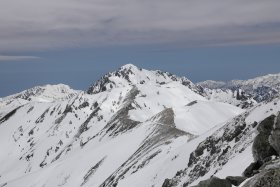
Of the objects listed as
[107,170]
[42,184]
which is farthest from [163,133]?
[42,184]

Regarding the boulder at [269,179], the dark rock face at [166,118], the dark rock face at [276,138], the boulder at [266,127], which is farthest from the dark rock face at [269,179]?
the dark rock face at [166,118]

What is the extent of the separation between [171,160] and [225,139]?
54.4 ft

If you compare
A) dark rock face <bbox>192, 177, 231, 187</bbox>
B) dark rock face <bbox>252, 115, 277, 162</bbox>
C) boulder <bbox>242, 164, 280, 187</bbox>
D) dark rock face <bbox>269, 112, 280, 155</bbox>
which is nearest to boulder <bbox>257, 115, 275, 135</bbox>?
dark rock face <bbox>252, 115, 277, 162</bbox>

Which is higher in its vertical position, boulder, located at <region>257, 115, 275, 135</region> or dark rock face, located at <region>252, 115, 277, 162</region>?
boulder, located at <region>257, 115, 275, 135</region>

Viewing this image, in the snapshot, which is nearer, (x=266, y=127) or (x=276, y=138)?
(x=276, y=138)

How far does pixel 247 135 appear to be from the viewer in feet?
198

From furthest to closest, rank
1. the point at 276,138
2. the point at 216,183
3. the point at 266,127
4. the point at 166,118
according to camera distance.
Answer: the point at 166,118 < the point at 266,127 < the point at 276,138 < the point at 216,183

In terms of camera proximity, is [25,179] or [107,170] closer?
[107,170]

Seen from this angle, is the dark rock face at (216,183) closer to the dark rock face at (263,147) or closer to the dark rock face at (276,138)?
the dark rock face at (276,138)

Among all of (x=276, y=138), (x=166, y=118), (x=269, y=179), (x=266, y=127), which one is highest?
(x=269, y=179)

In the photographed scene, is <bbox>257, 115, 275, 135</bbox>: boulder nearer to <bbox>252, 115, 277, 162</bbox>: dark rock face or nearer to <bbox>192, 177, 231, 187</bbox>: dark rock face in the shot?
<bbox>252, 115, 277, 162</bbox>: dark rock face

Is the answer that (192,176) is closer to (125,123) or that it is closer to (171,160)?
(171,160)

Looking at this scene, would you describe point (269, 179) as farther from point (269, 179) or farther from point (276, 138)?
point (276, 138)

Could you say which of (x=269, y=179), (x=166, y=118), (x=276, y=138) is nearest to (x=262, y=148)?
(x=276, y=138)
